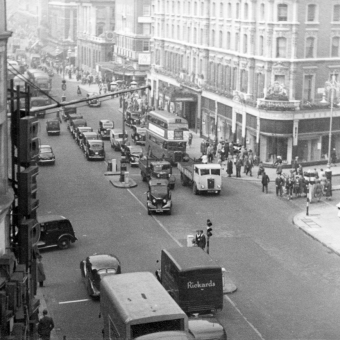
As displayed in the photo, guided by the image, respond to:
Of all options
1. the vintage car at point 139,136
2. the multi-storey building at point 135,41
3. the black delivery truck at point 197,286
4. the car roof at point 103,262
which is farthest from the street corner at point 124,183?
the multi-storey building at point 135,41

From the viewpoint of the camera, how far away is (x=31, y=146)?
80.5ft

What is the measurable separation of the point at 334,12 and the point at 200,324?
4829 centimetres

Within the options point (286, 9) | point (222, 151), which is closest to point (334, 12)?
point (286, 9)

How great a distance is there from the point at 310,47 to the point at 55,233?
35.4 meters

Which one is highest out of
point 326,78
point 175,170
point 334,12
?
point 334,12

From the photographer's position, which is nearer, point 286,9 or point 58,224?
point 58,224

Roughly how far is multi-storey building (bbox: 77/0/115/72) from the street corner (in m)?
92.7

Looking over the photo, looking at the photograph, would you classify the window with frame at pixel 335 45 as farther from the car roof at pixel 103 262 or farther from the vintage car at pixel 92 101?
the car roof at pixel 103 262

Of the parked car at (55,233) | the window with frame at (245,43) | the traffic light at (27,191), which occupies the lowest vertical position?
the parked car at (55,233)

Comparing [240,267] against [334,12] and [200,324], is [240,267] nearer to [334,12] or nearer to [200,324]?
[200,324]

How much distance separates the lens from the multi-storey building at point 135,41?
129 meters

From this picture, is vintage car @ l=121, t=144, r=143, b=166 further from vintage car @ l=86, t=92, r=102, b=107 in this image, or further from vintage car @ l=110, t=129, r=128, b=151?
vintage car @ l=110, t=129, r=128, b=151

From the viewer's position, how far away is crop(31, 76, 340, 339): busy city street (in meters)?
34.8

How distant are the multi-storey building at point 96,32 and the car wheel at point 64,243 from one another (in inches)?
4418
